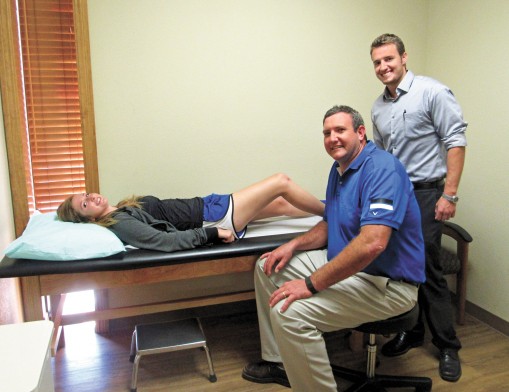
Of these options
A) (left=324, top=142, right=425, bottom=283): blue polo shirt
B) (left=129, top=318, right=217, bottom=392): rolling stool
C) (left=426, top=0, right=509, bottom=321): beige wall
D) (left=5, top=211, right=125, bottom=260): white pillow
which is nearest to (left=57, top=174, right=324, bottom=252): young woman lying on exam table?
(left=5, top=211, right=125, bottom=260): white pillow

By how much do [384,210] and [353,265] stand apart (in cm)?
23

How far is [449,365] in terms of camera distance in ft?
6.91

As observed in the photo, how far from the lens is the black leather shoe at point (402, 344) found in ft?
7.48

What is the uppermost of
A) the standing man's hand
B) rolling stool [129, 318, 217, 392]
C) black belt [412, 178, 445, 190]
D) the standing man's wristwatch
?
black belt [412, 178, 445, 190]

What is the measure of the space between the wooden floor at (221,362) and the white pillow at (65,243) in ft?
2.22

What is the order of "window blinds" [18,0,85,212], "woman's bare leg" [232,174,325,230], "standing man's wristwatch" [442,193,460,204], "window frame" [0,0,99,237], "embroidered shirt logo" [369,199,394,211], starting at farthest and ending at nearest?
"woman's bare leg" [232,174,325,230], "window blinds" [18,0,85,212], "window frame" [0,0,99,237], "standing man's wristwatch" [442,193,460,204], "embroidered shirt logo" [369,199,394,211]

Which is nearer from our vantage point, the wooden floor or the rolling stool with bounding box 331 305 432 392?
the rolling stool with bounding box 331 305 432 392

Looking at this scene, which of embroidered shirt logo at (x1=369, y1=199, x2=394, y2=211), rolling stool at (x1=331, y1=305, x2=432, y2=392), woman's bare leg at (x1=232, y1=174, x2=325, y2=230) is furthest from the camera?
woman's bare leg at (x1=232, y1=174, x2=325, y2=230)

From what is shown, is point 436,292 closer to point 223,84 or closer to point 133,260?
point 133,260

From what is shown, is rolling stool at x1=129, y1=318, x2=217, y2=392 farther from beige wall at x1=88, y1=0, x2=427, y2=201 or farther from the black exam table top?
beige wall at x1=88, y1=0, x2=427, y2=201

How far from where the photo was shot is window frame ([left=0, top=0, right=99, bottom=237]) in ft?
6.93

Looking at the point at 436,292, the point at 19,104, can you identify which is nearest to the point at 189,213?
the point at 19,104

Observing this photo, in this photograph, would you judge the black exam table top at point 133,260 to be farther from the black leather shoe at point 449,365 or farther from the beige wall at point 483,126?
the beige wall at point 483,126

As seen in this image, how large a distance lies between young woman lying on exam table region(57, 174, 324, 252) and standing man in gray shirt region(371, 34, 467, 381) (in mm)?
629
